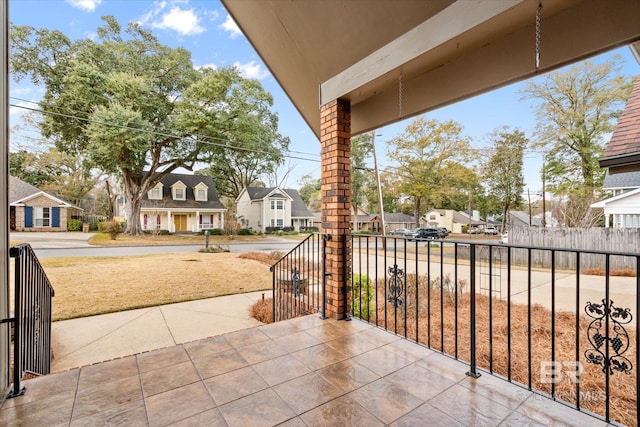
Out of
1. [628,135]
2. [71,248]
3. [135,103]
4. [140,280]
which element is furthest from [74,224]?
[628,135]

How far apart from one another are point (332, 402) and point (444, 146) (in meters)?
15.1

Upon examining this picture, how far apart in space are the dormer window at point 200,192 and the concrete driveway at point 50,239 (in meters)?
6.89

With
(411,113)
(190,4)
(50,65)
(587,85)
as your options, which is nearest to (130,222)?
(50,65)

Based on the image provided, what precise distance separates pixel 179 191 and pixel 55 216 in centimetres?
746

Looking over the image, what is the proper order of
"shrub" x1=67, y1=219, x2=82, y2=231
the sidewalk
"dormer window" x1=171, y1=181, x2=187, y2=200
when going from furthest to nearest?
"dormer window" x1=171, y1=181, x2=187, y2=200 → "shrub" x1=67, y1=219, x2=82, y2=231 → the sidewalk

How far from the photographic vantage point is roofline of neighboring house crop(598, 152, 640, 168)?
77.8 inches

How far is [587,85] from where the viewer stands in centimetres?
787

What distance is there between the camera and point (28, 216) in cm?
879

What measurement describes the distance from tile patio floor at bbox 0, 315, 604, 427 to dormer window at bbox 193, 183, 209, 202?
57.5 ft

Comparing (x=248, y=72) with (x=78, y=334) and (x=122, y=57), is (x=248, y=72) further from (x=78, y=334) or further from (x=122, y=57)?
(x=78, y=334)

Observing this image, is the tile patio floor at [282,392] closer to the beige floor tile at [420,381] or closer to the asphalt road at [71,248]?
the beige floor tile at [420,381]

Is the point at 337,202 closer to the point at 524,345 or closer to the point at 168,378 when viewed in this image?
the point at 168,378

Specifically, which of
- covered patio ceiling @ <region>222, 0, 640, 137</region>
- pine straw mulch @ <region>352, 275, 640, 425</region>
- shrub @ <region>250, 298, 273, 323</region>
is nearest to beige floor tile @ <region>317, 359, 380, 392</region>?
pine straw mulch @ <region>352, 275, 640, 425</region>

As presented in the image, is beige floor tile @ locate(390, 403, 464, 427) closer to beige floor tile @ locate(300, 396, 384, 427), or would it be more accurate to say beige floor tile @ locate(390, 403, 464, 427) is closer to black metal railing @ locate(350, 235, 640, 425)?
beige floor tile @ locate(300, 396, 384, 427)
